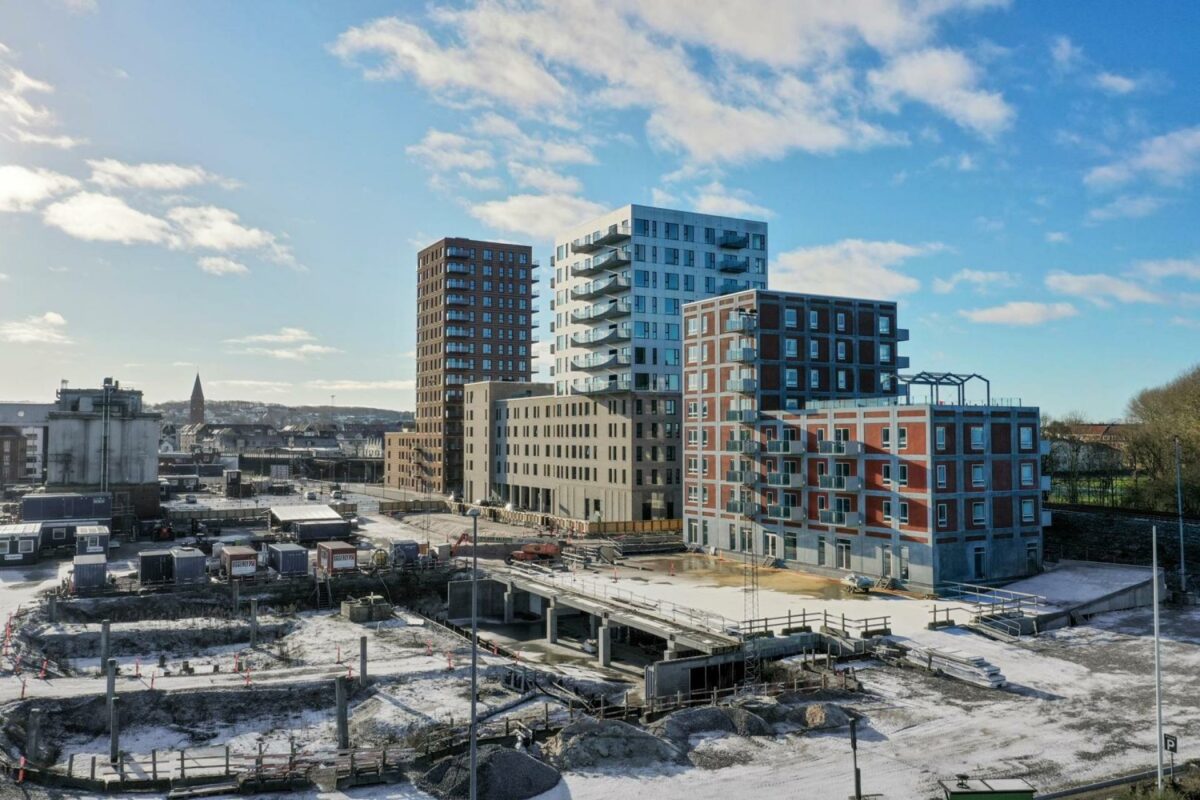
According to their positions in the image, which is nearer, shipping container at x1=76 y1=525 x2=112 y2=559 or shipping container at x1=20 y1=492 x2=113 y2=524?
shipping container at x1=76 y1=525 x2=112 y2=559

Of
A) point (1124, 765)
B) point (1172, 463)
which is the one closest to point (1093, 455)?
point (1172, 463)

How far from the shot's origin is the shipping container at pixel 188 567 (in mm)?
64000

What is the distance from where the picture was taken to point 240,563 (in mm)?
66000

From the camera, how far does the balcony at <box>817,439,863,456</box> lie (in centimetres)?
6125

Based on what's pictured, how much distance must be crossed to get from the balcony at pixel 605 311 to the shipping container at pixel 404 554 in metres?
37.1

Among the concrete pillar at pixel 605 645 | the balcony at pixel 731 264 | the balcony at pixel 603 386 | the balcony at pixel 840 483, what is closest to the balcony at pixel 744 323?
the balcony at pixel 840 483

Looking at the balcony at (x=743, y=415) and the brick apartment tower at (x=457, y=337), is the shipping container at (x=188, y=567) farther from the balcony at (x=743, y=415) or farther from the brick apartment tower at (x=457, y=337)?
the brick apartment tower at (x=457, y=337)

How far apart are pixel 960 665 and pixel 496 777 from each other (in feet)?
75.1

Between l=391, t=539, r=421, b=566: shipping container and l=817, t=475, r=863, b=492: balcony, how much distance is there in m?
34.0

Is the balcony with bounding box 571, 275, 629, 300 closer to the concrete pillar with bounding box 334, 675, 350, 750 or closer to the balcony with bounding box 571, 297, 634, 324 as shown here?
the balcony with bounding box 571, 297, 634, 324

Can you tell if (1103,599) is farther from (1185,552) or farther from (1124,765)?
(1124,765)

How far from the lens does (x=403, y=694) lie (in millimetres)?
41531

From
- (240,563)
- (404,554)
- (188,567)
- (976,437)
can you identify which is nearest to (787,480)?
(976,437)

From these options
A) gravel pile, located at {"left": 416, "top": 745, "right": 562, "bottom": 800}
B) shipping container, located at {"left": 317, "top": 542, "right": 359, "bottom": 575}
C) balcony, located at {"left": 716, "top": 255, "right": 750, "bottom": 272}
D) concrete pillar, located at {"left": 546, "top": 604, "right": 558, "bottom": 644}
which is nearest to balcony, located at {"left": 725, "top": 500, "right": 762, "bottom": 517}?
concrete pillar, located at {"left": 546, "top": 604, "right": 558, "bottom": 644}
